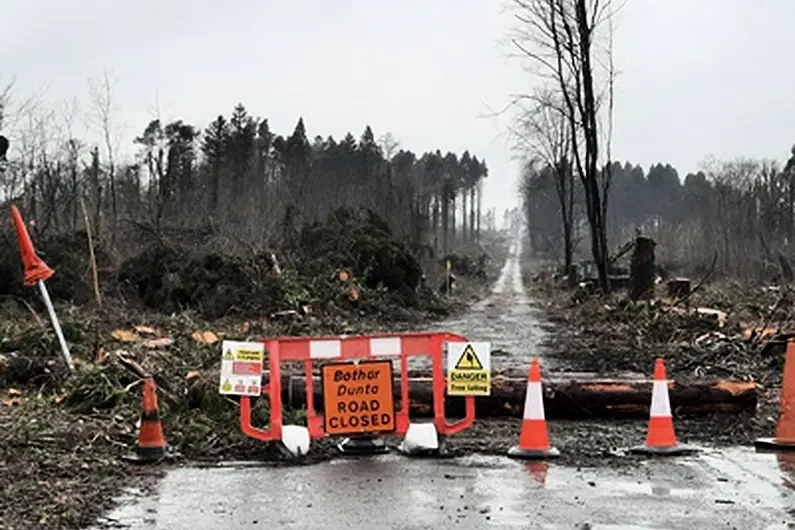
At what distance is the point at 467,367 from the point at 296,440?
4.92 feet

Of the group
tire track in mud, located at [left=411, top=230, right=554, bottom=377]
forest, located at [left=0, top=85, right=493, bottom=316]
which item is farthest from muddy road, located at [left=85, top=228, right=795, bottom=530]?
forest, located at [left=0, top=85, right=493, bottom=316]

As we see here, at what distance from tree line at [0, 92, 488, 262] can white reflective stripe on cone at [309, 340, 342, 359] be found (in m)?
14.2

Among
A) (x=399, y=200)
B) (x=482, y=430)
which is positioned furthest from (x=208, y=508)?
(x=399, y=200)

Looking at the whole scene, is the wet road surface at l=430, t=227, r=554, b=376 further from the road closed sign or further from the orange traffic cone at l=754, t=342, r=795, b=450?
the orange traffic cone at l=754, t=342, r=795, b=450

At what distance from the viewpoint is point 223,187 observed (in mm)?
56438

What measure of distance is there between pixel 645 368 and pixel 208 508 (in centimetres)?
922

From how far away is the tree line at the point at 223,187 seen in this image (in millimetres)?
29438

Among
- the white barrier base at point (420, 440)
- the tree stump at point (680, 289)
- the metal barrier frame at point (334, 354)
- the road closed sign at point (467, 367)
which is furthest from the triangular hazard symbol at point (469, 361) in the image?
the tree stump at point (680, 289)

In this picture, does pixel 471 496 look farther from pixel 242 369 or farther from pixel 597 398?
pixel 597 398

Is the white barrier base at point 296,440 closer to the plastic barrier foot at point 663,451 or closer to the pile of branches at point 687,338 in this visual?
the plastic barrier foot at point 663,451

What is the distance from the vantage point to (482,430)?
29.5 ft

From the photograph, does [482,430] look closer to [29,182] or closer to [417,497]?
[417,497]

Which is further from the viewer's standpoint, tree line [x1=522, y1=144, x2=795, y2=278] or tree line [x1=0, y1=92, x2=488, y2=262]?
tree line [x1=522, y1=144, x2=795, y2=278]

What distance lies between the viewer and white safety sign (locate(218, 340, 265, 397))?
776 centimetres
